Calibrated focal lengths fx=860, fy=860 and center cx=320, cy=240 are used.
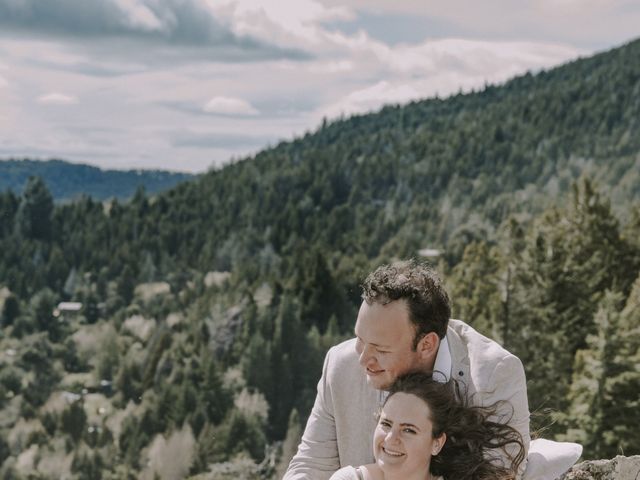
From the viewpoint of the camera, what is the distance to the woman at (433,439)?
→ 5535 millimetres

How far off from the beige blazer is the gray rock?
842 mm

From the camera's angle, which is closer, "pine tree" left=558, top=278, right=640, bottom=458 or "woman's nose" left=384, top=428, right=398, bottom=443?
"woman's nose" left=384, top=428, right=398, bottom=443

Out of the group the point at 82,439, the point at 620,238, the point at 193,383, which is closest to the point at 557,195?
the point at 193,383

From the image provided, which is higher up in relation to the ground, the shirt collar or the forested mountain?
the shirt collar

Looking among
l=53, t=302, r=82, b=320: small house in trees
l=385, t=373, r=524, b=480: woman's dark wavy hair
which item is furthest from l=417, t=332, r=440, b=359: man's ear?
l=53, t=302, r=82, b=320: small house in trees

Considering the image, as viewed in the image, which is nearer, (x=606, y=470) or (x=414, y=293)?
(x=414, y=293)

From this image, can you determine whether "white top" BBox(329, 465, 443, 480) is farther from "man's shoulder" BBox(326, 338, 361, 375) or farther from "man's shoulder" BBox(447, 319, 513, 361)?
"man's shoulder" BBox(447, 319, 513, 361)

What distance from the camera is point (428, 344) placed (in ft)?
19.0

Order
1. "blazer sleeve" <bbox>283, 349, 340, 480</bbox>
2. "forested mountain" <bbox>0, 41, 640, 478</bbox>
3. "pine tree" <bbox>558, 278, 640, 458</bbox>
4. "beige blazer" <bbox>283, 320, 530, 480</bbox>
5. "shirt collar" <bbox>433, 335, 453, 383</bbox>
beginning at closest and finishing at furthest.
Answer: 1. "shirt collar" <bbox>433, 335, 453, 383</bbox>
2. "beige blazer" <bbox>283, 320, 530, 480</bbox>
3. "blazer sleeve" <bbox>283, 349, 340, 480</bbox>
4. "pine tree" <bbox>558, 278, 640, 458</bbox>
5. "forested mountain" <bbox>0, 41, 640, 478</bbox>

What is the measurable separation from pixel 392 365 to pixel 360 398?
48cm

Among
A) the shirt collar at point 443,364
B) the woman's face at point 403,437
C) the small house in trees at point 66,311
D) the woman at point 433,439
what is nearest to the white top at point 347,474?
the woman at point 433,439

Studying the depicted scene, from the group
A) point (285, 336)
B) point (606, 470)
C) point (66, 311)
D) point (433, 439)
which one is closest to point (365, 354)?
point (433, 439)

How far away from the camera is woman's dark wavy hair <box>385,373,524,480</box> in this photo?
18.5 feet

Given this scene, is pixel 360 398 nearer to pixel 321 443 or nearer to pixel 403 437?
pixel 321 443
